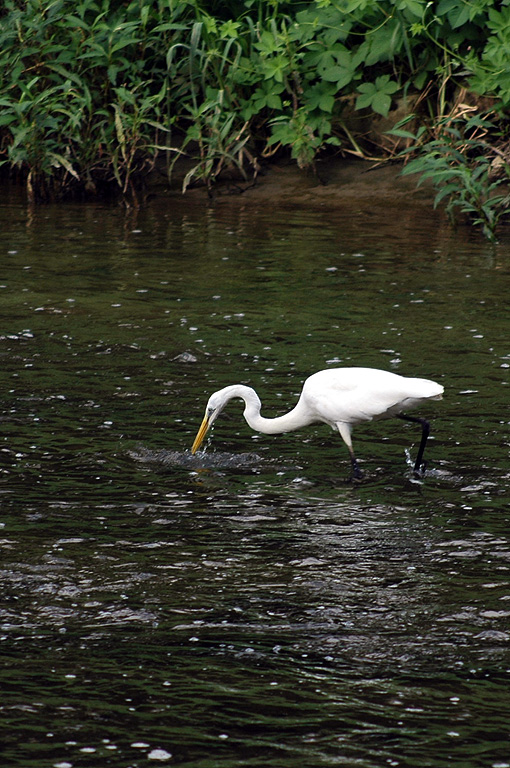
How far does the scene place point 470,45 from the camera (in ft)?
49.8

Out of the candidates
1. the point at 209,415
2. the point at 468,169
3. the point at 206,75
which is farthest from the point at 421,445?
the point at 206,75

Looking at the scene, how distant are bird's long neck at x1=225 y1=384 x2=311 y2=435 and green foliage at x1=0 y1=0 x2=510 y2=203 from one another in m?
7.76

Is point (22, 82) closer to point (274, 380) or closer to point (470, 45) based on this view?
point (470, 45)

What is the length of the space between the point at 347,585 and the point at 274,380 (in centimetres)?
355

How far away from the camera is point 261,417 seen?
26.1ft

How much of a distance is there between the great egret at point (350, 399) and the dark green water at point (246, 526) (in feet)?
0.92

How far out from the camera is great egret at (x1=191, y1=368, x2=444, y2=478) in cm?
756

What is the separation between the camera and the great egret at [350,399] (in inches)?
298

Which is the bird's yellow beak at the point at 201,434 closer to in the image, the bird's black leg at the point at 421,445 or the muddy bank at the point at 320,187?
the bird's black leg at the point at 421,445

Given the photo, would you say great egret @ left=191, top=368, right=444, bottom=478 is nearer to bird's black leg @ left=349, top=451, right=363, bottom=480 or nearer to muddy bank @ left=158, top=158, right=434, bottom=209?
bird's black leg @ left=349, top=451, right=363, bottom=480

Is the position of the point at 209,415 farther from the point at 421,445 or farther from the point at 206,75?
the point at 206,75

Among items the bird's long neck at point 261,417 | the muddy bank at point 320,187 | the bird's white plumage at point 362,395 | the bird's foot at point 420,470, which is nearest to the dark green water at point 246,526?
the bird's foot at point 420,470

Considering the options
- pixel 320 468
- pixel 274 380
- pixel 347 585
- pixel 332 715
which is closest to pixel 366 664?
pixel 332 715

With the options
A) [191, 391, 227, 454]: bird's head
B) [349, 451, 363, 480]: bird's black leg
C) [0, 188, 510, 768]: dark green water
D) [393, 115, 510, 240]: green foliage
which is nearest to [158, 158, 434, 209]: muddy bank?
[393, 115, 510, 240]: green foliage
